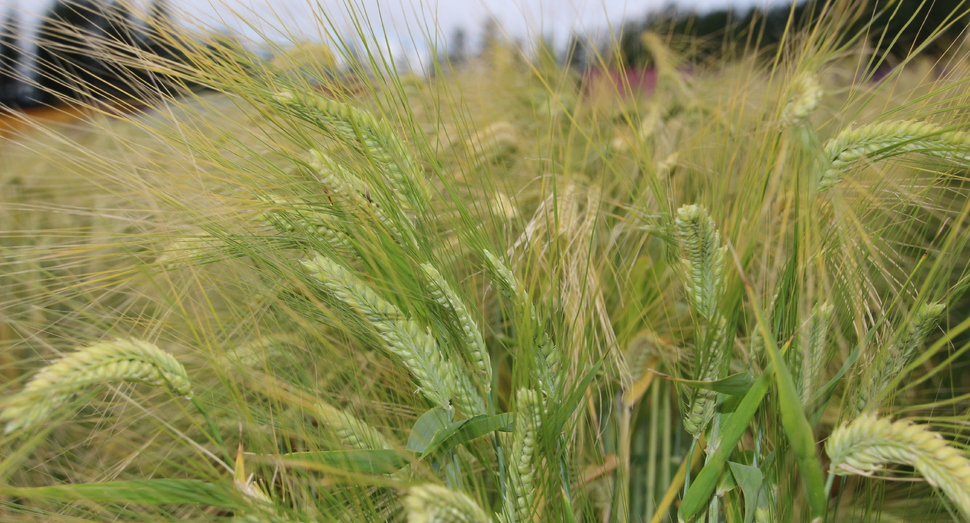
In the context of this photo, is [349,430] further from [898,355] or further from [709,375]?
[898,355]

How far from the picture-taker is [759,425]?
41cm

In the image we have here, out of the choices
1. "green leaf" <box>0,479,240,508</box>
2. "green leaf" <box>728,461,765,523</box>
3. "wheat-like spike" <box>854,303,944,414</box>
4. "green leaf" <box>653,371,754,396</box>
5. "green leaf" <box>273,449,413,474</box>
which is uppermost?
"green leaf" <box>0,479,240,508</box>

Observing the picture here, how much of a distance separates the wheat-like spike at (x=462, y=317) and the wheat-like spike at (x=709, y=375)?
14 centimetres

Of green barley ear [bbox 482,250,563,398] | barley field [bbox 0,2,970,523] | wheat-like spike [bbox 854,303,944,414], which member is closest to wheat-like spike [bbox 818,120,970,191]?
barley field [bbox 0,2,970,523]

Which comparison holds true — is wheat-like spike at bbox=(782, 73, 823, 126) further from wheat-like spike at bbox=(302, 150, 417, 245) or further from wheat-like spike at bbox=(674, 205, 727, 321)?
wheat-like spike at bbox=(302, 150, 417, 245)

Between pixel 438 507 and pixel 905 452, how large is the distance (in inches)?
8.9

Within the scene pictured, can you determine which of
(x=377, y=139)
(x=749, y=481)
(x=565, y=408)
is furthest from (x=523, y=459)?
(x=377, y=139)

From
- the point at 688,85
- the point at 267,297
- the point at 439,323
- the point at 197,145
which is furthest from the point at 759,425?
the point at 688,85

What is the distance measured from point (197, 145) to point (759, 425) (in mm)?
477

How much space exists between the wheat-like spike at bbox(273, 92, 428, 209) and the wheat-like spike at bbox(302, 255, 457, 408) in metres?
0.09

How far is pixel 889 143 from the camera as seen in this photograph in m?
0.38

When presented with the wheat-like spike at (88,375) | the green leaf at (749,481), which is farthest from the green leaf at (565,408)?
the wheat-like spike at (88,375)

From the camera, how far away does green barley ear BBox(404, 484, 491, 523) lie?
0.25 m

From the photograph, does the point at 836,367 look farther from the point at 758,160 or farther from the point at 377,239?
the point at 377,239
